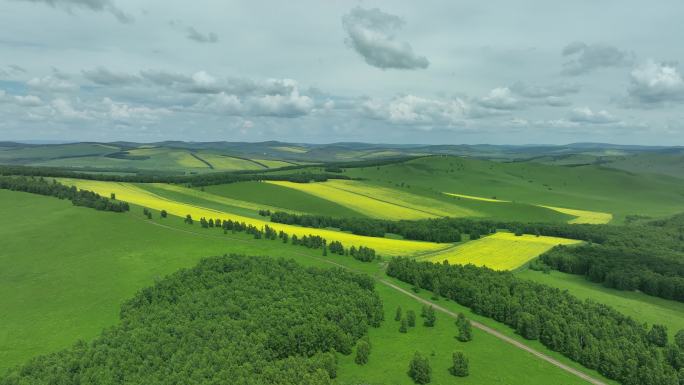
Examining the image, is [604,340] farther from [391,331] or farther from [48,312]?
[48,312]

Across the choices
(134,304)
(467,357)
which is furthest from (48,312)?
(467,357)

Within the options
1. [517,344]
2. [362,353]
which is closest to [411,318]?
[362,353]

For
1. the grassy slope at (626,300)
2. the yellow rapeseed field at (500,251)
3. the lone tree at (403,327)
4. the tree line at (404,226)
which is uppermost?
the tree line at (404,226)

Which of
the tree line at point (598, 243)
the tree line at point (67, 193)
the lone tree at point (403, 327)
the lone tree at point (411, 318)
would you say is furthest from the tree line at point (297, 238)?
the lone tree at point (403, 327)

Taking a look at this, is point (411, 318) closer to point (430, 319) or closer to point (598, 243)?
point (430, 319)

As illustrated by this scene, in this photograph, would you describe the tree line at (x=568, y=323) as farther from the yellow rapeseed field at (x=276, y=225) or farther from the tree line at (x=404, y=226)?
the tree line at (x=404, y=226)

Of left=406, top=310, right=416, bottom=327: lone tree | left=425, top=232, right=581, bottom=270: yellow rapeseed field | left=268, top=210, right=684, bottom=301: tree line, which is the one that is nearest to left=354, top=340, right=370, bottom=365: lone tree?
left=406, top=310, right=416, bottom=327: lone tree

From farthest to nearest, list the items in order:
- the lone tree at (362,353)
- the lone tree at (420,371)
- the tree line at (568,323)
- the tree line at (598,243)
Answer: the tree line at (598,243), the lone tree at (362,353), the tree line at (568,323), the lone tree at (420,371)
